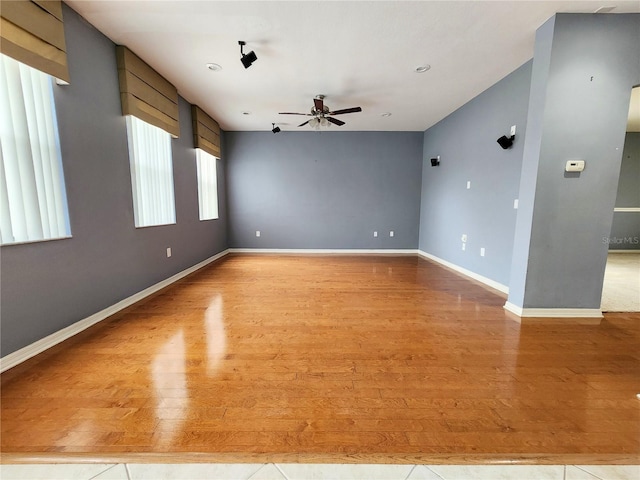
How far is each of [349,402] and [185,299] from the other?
240 cm

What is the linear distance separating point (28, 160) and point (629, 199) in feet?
32.9

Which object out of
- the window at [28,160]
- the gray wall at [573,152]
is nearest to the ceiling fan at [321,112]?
the gray wall at [573,152]

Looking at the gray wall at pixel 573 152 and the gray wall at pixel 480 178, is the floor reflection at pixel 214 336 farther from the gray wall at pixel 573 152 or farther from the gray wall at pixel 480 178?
the gray wall at pixel 480 178

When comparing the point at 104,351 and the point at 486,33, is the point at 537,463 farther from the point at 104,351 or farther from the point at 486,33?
the point at 486,33

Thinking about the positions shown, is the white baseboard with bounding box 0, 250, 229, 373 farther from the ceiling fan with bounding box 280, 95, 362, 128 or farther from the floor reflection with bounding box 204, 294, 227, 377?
the ceiling fan with bounding box 280, 95, 362, 128

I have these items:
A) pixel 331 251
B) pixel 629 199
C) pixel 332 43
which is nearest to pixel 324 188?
pixel 331 251

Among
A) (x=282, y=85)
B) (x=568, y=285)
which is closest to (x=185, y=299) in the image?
(x=282, y=85)

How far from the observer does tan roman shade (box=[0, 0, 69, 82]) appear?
5.37ft

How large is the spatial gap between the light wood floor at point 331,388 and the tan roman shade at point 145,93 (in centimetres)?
225

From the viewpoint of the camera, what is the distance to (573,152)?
2363 mm

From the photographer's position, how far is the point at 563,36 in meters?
2.24

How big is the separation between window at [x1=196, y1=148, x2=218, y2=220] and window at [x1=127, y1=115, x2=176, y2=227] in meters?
0.94

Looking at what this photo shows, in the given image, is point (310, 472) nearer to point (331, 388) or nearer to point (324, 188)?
point (331, 388)

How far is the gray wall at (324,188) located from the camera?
5.73 m
